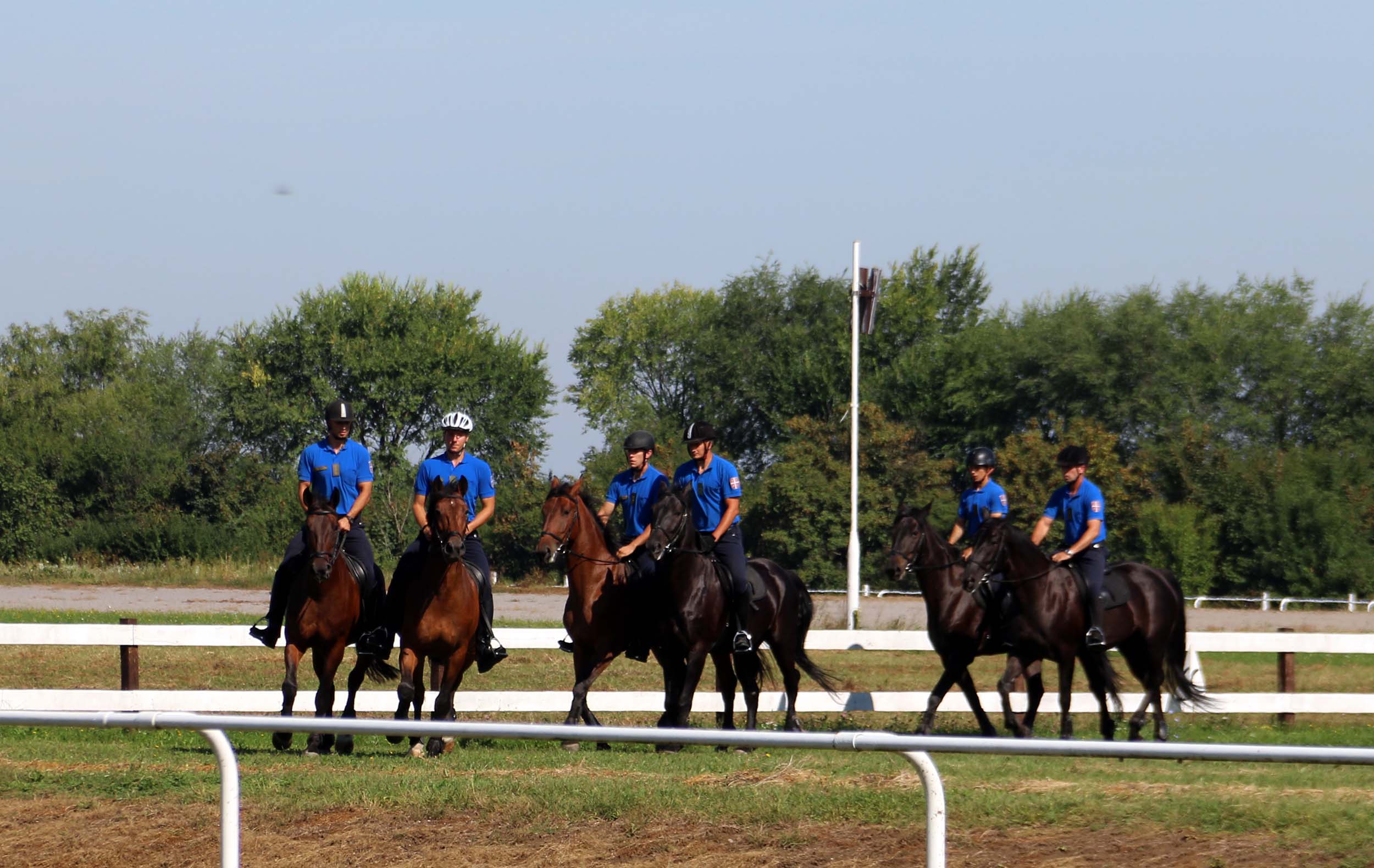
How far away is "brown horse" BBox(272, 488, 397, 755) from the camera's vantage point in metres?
11.6

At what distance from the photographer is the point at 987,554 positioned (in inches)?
526

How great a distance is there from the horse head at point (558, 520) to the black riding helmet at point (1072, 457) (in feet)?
15.2

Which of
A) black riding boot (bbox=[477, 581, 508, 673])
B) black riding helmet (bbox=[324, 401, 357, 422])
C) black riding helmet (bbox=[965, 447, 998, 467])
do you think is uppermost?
black riding helmet (bbox=[324, 401, 357, 422])

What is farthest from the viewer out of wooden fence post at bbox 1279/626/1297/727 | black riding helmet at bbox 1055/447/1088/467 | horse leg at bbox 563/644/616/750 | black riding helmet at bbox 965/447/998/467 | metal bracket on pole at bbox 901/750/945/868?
wooden fence post at bbox 1279/626/1297/727

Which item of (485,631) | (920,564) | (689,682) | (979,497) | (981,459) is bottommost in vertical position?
(689,682)

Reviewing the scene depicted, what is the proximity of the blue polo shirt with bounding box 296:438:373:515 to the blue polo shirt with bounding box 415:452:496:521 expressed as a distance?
17.7 inches

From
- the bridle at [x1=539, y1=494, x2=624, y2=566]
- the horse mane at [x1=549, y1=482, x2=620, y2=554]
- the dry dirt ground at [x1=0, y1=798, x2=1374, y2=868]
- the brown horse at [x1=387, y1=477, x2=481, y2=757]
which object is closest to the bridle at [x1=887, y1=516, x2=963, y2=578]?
the horse mane at [x1=549, y1=482, x2=620, y2=554]

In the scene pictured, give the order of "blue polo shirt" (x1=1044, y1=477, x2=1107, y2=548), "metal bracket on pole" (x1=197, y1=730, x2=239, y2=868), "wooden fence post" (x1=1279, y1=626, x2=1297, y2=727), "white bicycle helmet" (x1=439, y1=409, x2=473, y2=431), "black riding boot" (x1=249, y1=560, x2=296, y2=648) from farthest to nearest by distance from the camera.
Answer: "wooden fence post" (x1=1279, y1=626, x2=1297, y2=727) < "blue polo shirt" (x1=1044, y1=477, x2=1107, y2=548) < "white bicycle helmet" (x1=439, y1=409, x2=473, y2=431) < "black riding boot" (x1=249, y1=560, x2=296, y2=648) < "metal bracket on pole" (x1=197, y1=730, x2=239, y2=868)

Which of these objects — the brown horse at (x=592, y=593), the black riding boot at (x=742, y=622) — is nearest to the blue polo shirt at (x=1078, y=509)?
the black riding boot at (x=742, y=622)

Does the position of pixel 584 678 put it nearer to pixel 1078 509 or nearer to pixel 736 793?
pixel 736 793

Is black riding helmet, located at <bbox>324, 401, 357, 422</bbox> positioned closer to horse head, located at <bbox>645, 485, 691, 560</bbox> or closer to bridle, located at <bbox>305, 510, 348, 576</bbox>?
bridle, located at <bbox>305, 510, 348, 576</bbox>

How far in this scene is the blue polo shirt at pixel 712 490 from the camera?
13.2 m

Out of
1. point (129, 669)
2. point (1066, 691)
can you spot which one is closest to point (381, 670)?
point (129, 669)

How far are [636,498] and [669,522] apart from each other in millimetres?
921
